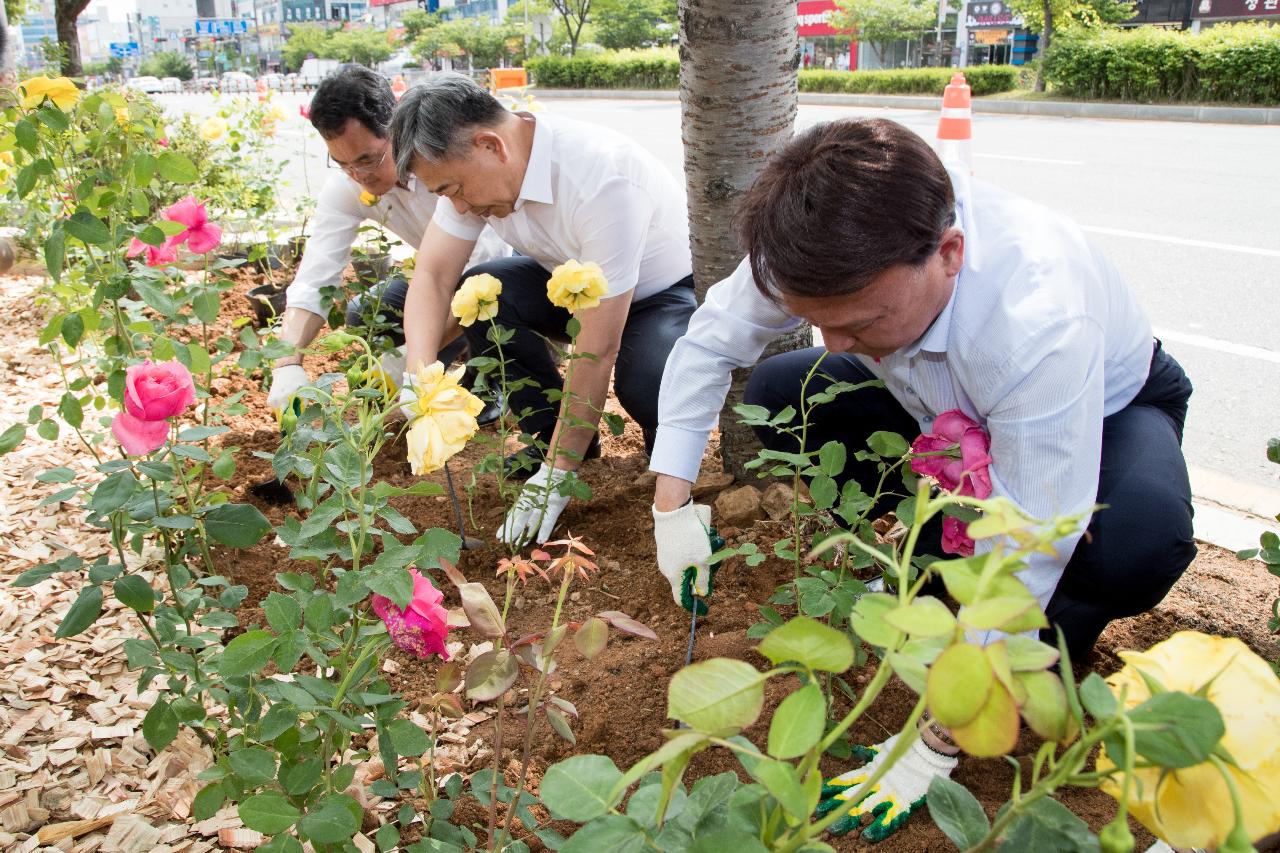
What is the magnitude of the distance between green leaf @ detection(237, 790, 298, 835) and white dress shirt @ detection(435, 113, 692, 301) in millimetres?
1379

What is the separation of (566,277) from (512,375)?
839 mm

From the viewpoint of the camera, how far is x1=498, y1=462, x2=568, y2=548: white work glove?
1942mm

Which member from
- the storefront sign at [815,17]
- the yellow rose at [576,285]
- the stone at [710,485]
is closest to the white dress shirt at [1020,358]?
the yellow rose at [576,285]

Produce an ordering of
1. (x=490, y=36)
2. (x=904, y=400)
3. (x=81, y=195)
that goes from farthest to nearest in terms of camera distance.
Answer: (x=490, y=36) → (x=904, y=400) → (x=81, y=195)

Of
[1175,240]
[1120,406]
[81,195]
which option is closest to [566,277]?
[81,195]

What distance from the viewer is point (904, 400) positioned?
1663 mm

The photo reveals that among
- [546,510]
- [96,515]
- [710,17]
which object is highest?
[710,17]

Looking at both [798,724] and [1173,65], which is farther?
[1173,65]

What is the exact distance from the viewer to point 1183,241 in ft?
16.1

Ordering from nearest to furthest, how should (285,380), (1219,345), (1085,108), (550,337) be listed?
1. (285,380)
2. (550,337)
3. (1219,345)
4. (1085,108)

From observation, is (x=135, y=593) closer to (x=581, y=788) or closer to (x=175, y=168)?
(x=175, y=168)

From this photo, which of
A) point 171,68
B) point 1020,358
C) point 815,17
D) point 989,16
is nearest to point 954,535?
point 1020,358

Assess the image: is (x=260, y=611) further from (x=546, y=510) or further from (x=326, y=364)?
(x=326, y=364)

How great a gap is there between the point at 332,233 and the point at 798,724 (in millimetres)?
2453
